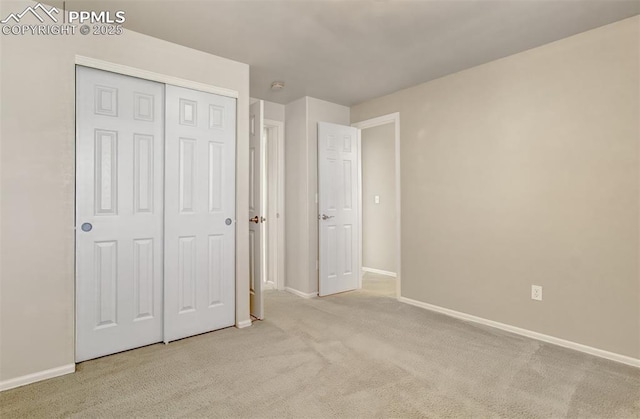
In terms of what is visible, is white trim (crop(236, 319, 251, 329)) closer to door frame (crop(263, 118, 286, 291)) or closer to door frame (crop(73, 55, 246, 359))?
door frame (crop(73, 55, 246, 359))

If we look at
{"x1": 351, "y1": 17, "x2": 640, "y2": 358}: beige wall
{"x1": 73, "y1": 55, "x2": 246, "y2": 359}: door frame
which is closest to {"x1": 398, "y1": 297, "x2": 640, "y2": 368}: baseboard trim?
{"x1": 351, "y1": 17, "x2": 640, "y2": 358}: beige wall

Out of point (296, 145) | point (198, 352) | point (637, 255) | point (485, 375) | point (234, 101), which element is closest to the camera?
point (485, 375)

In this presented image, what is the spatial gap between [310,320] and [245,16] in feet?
8.34

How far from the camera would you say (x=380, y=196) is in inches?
227

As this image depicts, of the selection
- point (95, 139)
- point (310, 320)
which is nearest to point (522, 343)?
point (310, 320)

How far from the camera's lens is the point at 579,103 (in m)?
2.71

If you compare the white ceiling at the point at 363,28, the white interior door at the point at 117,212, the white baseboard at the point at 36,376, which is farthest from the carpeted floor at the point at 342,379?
the white ceiling at the point at 363,28

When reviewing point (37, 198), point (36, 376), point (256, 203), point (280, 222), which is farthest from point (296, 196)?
point (36, 376)

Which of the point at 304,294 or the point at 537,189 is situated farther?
the point at 304,294

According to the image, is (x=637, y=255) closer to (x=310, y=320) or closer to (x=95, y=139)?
(x=310, y=320)

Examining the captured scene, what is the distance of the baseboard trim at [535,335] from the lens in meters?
2.52

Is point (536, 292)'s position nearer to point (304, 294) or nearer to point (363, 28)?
point (304, 294)

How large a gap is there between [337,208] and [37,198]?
2980mm

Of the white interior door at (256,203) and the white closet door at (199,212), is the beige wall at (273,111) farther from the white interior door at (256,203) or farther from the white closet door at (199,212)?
the white closet door at (199,212)
